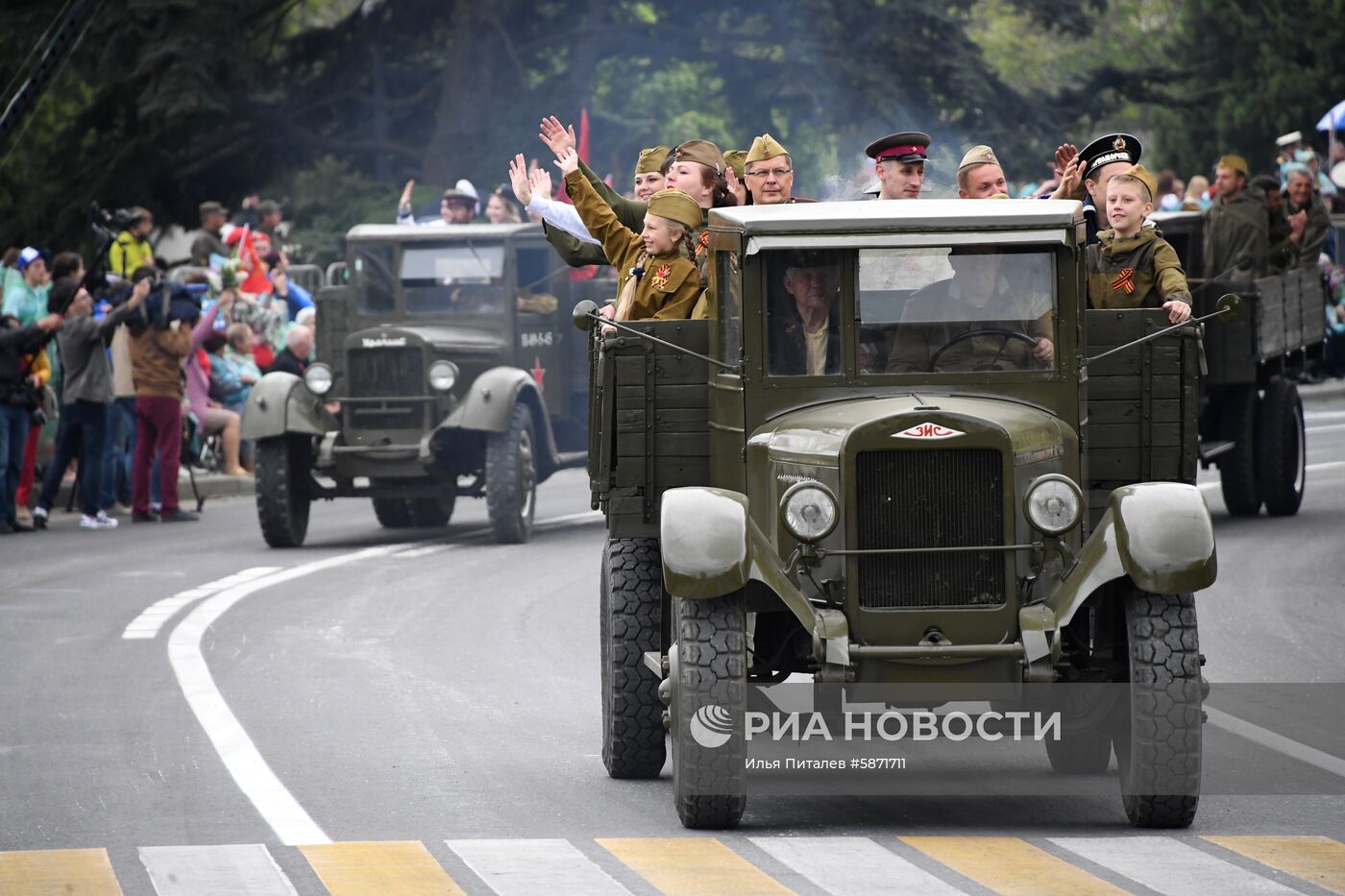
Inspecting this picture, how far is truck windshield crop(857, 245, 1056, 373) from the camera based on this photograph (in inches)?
356

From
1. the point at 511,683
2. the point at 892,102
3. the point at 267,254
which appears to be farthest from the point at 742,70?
the point at 511,683

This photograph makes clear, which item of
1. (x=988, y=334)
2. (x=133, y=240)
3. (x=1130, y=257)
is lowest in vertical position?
(x=988, y=334)

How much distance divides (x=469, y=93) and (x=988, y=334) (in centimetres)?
2943

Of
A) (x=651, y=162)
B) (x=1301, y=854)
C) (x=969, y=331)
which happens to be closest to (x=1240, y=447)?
(x=651, y=162)

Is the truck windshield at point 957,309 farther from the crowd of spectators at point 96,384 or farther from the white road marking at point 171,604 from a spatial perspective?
the crowd of spectators at point 96,384

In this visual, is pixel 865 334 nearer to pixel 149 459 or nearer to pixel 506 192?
pixel 149 459

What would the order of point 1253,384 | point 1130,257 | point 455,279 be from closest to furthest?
point 1130,257
point 1253,384
point 455,279

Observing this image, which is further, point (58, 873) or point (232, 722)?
point (232, 722)

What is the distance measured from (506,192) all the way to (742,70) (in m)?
12.7

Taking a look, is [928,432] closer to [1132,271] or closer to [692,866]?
[692,866]

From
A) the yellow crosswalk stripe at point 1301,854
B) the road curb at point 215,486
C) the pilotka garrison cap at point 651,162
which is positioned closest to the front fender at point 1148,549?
the yellow crosswalk stripe at point 1301,854

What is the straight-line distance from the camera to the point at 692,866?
7.89 metres

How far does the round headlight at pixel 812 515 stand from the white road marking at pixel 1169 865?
128 centimetres

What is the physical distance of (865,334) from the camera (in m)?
9.08
